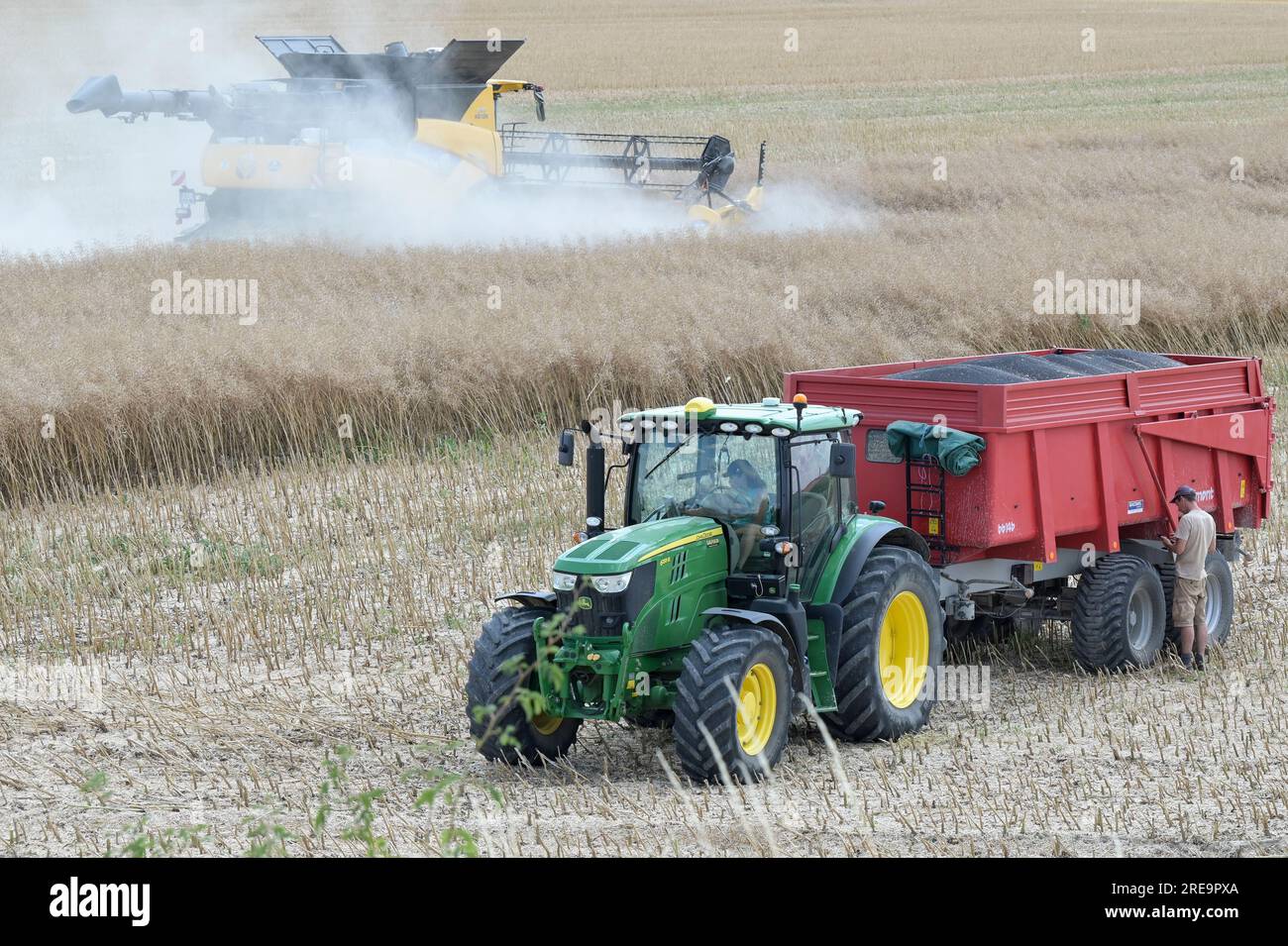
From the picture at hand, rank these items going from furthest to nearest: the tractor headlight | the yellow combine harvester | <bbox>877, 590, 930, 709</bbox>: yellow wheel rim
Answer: the yellow combine harvester
<bbox>877, 590, 930, 709</bbox>: yellow wheel rim
the tractor headlight

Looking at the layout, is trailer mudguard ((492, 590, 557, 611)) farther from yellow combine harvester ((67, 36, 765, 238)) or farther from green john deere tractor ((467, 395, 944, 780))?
yellow combine harvester ((67, 36, 765, 238))

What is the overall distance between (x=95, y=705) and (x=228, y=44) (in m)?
28.0

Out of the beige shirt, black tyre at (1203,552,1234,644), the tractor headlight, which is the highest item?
the tractor headlight

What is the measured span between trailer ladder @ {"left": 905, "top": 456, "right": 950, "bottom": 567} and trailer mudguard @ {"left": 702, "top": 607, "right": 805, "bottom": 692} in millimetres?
1650

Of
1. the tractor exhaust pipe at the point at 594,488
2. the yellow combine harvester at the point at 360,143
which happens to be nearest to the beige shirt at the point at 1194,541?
the tractor exhaust pipe at the point at 594,488

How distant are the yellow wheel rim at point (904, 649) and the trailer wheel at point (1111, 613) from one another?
4.74 ft

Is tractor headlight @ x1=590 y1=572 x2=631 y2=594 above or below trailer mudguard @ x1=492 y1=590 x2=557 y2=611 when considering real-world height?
above

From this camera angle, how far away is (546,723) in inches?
289

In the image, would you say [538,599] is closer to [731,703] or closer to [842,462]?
[731,703]

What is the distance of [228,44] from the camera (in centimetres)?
3350

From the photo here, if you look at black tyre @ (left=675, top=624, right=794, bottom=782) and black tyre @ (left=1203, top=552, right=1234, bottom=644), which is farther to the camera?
black tyre @ (left=1203, top=552, right=1234, bottom=644)

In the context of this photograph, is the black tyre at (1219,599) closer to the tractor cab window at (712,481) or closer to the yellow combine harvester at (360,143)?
the tractor cab window at (712,481)

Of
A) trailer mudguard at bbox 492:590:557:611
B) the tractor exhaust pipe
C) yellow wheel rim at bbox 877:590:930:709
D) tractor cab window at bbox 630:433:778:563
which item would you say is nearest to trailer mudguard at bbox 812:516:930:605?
yellow wheel rim at bbox 877:590:930:709

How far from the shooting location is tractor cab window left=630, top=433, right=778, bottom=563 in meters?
7.49
